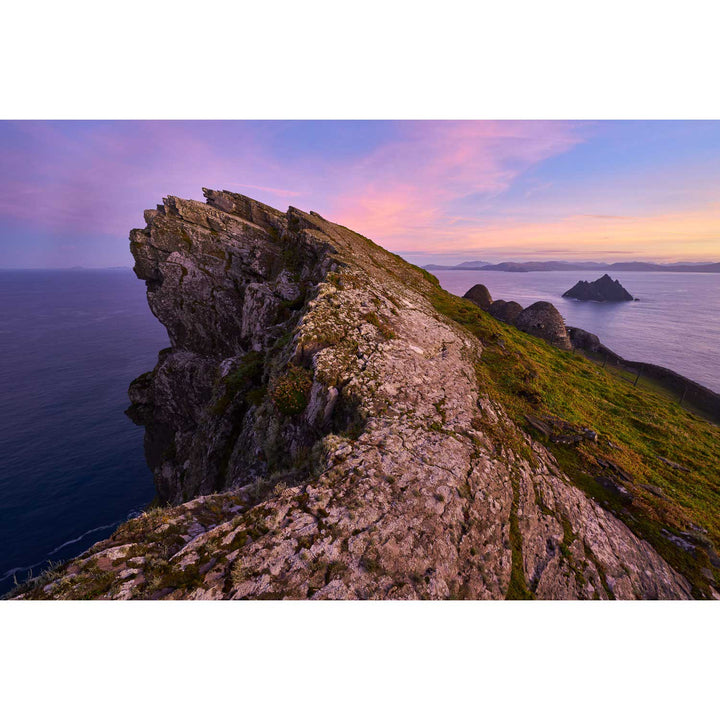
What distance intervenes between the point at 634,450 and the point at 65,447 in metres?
71.7

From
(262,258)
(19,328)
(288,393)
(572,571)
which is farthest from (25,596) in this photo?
(19,328)

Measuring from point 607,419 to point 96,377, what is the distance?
9806cm

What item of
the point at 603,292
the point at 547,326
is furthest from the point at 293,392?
the point at 603,292

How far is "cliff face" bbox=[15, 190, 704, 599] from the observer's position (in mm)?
5852

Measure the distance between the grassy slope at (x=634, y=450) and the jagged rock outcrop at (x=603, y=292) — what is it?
607 feet

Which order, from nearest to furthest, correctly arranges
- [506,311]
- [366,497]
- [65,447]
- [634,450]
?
[366,497]
[634,450]
[65,447]
[506,311]

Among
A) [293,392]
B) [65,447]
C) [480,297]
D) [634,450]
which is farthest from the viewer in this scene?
[480,297]

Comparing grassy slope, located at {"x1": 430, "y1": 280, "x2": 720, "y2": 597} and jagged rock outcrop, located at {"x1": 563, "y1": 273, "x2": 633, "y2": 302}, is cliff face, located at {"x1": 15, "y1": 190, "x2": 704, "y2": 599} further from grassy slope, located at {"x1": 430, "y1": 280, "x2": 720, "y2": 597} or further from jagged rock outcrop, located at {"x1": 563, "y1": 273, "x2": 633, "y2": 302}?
jagged rock outcrop, located at {"x1": 563, "y1": 273, "x2": 633, "y2": 302}

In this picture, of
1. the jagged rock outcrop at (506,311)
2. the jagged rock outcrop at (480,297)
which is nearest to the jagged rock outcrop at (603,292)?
the jagged rock outcrop at (480,297)

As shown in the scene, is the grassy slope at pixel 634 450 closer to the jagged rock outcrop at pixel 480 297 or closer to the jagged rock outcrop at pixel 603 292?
the jagged rock outcrop at pixel 480 297

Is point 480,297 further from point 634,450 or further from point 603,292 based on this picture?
point 603,292

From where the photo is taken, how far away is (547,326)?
57250 mm

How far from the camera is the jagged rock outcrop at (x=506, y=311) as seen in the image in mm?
65262

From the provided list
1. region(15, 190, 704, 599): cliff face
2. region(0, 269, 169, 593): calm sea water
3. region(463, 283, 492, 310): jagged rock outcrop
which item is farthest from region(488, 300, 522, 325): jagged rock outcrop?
region(0, 269, 169, 593): calm sea water
